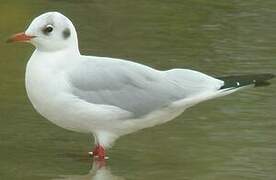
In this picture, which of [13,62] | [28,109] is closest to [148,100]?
[28,109]

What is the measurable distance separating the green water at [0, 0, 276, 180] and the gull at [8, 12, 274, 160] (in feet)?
0.87

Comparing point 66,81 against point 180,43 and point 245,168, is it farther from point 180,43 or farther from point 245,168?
point 180,43

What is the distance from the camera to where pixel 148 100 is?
6488 millimetres

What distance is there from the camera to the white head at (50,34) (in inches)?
251

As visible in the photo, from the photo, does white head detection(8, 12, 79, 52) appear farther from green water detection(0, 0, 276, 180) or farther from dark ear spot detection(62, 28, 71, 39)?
green water detection(0, 0, 276, 180)

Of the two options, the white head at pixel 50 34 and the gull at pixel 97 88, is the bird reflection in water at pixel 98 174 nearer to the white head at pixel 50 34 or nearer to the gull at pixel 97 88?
the gull at pixel 97 88

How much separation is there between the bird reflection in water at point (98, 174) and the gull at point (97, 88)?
0.18 ft

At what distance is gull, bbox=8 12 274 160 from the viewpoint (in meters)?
6.32

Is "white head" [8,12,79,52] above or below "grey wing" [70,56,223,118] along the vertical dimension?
above

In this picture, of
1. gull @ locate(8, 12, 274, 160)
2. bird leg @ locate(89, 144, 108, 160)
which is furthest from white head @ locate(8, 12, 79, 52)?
bird leg @ locate(89, 144, 108, 160)

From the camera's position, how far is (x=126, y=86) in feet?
21.3

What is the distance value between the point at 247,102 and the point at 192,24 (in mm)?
2232

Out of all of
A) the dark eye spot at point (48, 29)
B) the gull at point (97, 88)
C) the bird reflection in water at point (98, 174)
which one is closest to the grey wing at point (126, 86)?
the gull at point (97, 88)

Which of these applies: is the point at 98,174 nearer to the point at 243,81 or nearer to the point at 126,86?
the point at 126,86
